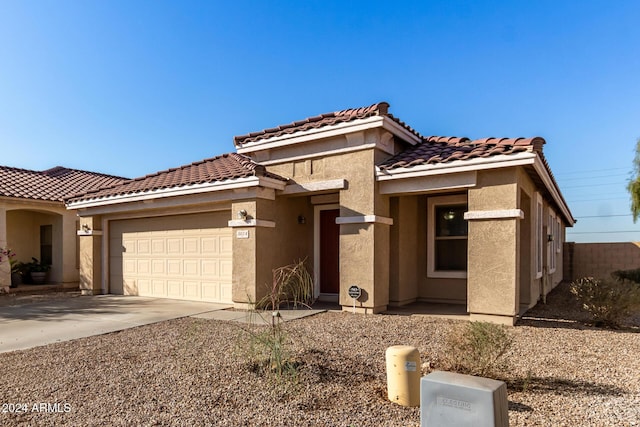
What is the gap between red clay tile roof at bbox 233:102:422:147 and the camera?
30.2 feet

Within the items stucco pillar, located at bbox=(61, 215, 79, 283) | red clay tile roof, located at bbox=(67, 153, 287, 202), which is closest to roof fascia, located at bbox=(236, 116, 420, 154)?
red clay tile roof, located at bbox=(67, 153, 287, 202)

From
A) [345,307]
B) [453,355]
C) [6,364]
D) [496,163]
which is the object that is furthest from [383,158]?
[6,364]

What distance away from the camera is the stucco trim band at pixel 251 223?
9.79 meters

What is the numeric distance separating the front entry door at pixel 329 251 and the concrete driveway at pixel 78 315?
264cm

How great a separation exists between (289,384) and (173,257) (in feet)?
27.4

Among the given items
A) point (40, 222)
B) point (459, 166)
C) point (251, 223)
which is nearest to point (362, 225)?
point (459, 166)

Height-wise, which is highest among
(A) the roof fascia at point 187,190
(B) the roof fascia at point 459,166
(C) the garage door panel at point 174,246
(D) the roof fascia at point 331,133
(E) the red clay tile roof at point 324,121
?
(E) the red clay tile roof at point 324,121

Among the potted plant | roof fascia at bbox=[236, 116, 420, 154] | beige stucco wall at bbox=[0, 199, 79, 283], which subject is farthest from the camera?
the potted plant

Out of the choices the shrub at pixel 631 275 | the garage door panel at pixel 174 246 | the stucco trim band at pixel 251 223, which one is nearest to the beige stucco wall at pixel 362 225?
the stucco trim band at pixel 251 223

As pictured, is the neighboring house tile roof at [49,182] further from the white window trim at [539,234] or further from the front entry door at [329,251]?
the white window trim at [539,234]

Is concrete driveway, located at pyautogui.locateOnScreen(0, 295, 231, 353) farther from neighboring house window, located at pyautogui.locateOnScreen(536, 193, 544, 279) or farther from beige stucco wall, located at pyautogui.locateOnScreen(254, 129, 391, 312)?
neighboring house window, located at pyautogui.locateOnScreen(536, 193, 544, 279)

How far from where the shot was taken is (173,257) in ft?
39.4

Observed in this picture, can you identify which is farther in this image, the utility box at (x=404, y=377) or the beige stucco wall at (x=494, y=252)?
the beige stucco wall at (x=494, y=252)

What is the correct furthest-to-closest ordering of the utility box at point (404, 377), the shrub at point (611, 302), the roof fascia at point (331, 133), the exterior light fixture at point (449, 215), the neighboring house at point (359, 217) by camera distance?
the exterior light fixture at point (449, 215)
the roof fascia at point (331, 133)
the neighboring house at point (359, 217)
the shrub at point (611, 302)
the utility box at point (404, 377)
